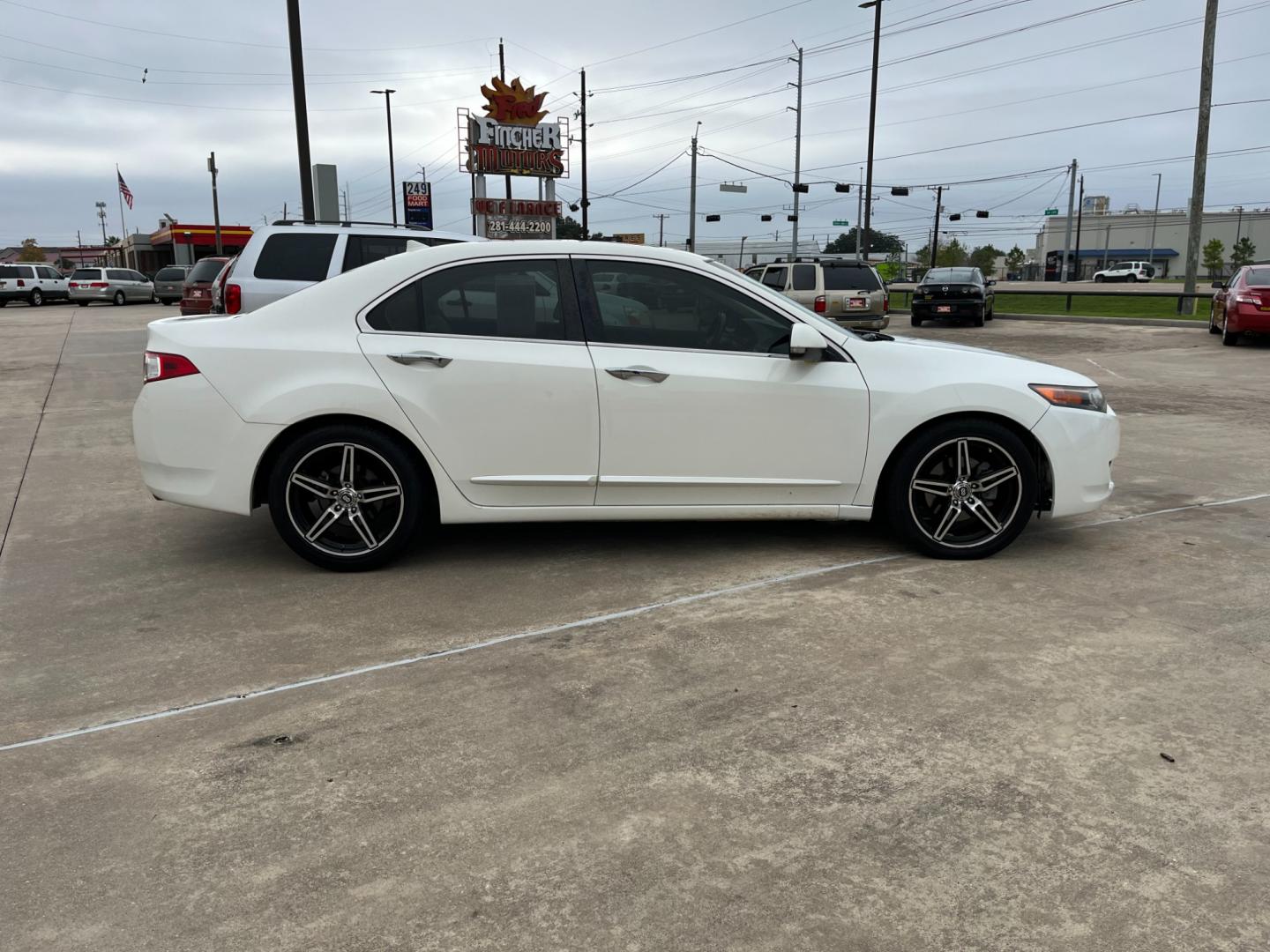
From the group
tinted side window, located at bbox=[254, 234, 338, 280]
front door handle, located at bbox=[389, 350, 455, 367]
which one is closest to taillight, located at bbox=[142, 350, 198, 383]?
front door handle, located at bbox=[389, 350, 455, 367]

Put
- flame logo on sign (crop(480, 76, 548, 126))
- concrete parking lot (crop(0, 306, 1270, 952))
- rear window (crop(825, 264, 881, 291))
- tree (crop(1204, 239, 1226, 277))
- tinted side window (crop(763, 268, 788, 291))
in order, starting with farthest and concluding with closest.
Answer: tree (crop(1204, 239, 1226, 277))
flame logo on sign (crop(480, 76, 548, 126))
tinted side window (crop(763, 268, 788, 291))
rear window (crop(825, 264, 881, 291))
concrete parking lot (crop(0, 306, 1270, 952))

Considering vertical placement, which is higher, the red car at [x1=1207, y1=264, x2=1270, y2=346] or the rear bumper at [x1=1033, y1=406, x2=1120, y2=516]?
the red car at [x1=1207, y1=264, x2=1270, y2=346]

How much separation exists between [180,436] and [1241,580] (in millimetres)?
5246

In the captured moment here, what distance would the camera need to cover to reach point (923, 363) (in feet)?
16.4

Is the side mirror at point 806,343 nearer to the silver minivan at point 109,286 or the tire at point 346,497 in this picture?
the tire at point 346,497

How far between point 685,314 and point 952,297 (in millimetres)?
22623

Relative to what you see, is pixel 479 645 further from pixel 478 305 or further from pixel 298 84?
pixel 298 84

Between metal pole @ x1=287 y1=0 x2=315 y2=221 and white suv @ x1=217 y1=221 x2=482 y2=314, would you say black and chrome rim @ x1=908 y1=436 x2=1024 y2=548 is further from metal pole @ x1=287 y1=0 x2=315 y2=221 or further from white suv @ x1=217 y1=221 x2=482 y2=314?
metal pole @ x1=287 y1=0 x2=315 y2=221

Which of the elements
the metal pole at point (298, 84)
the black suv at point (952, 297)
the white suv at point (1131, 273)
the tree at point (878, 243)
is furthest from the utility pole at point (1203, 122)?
the tree at point (878, 243)

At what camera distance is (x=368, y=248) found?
418 inches

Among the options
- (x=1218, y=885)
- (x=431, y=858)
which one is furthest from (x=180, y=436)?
(x=1218, y=885)

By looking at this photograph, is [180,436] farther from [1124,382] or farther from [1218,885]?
[1124,382]

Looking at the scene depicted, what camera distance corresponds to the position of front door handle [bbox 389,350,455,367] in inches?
185

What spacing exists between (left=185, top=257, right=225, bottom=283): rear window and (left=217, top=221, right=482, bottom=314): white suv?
1229 centimetres
